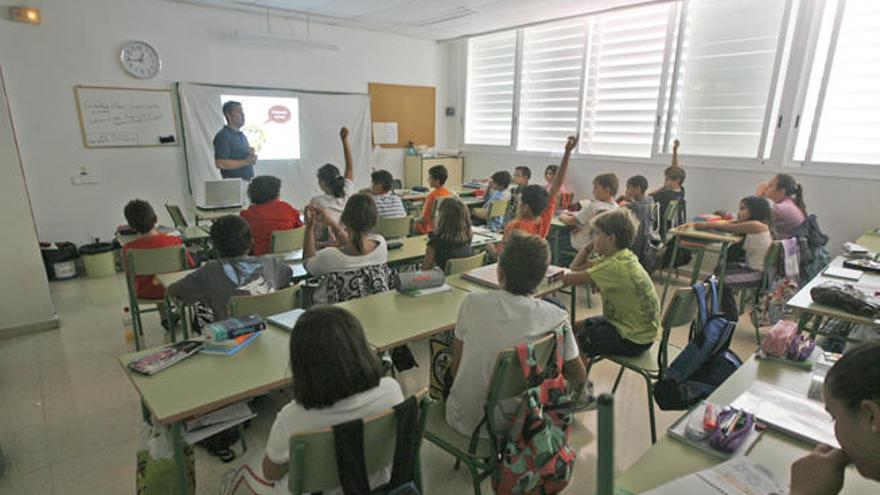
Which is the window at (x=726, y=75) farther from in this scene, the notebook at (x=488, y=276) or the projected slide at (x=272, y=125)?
the projected slide at (x=272, y=125)

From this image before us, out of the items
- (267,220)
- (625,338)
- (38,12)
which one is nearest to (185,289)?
(267,220)

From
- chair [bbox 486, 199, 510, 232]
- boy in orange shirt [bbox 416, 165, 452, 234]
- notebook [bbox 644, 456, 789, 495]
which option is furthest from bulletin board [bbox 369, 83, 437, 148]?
→ notebook [bbox 644, 456, 789, 495]

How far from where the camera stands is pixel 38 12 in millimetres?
4840

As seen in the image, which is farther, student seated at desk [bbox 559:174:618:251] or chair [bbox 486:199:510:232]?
chair [bbox 486:199:510:232]

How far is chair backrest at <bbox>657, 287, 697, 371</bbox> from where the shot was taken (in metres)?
2.19

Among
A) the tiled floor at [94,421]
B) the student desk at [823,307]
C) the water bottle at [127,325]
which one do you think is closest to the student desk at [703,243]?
the tiled floor at [94,421]

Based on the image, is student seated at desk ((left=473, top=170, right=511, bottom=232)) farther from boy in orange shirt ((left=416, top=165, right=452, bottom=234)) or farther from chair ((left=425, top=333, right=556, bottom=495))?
chair ((left=425, top=333, right=556, bottom=495))

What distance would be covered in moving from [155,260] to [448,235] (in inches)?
75.9

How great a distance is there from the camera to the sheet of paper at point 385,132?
309 inches

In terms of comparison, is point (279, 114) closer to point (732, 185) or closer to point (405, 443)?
point (732, 185)

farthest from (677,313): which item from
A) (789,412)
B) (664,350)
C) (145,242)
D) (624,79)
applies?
(624,79)

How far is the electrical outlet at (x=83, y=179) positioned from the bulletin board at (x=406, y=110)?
3.94 metres

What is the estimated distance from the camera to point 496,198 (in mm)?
5438

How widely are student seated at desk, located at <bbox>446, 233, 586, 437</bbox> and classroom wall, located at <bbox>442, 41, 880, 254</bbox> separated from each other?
4589 mm
